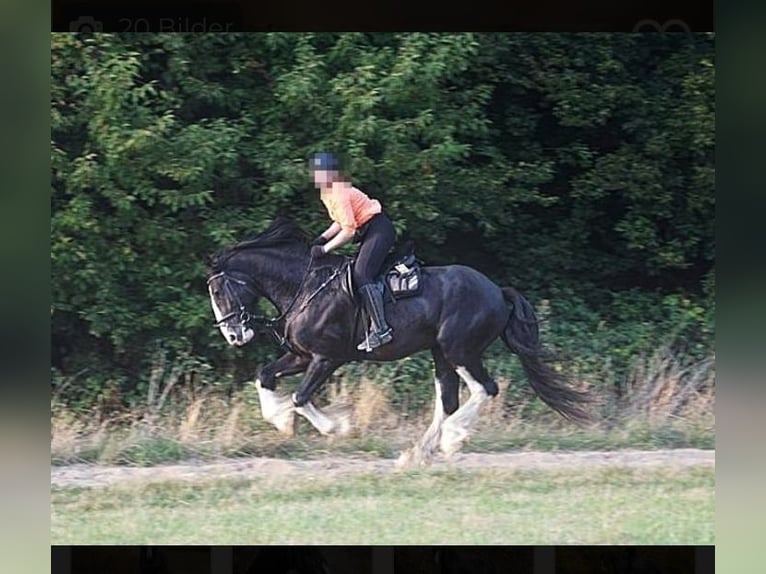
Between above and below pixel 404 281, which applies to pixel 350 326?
below

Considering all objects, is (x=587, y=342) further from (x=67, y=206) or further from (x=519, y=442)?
(x=67, y=206)

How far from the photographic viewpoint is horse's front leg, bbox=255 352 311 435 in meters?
Answer: 8.40

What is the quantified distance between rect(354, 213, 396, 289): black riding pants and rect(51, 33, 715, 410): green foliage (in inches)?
3.5

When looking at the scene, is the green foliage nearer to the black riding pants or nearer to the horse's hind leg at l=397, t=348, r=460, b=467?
the black riding pants

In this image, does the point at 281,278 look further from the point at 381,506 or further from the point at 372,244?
the point at 381,506

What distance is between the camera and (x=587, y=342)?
846cm

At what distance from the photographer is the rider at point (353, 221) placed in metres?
8.36

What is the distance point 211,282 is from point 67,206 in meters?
0.97

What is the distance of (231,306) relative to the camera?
27.7 ft

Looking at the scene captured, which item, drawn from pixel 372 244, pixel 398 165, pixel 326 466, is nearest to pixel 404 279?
pixel 372 244

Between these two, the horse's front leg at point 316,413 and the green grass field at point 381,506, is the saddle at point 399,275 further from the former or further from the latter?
the green grass field at point 381,506

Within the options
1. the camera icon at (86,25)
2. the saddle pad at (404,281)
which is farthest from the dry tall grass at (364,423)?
the camera icon at (86,25)

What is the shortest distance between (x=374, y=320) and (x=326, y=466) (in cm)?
93
